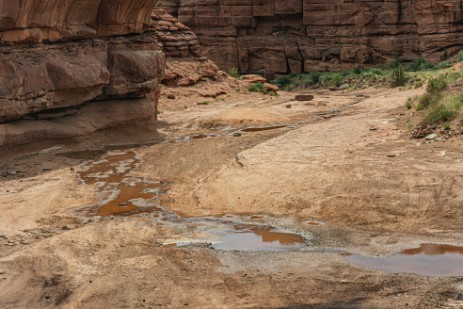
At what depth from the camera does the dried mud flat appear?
7844 millimetres

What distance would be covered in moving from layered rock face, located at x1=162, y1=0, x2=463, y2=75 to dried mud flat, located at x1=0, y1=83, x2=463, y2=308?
17085 millimetres

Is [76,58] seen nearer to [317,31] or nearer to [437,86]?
[437,86]

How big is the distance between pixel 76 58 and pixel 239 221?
7141mm

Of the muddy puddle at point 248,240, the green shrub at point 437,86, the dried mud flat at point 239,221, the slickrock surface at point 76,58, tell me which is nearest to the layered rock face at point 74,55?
the slickrock surface at point 76,58

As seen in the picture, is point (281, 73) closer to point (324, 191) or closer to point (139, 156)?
point (139, 156)

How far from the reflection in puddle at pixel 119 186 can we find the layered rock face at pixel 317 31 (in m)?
20.9

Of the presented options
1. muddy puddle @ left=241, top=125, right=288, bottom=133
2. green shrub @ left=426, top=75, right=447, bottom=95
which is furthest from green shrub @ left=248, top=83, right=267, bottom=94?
green shrub @ left=426, top=75, right=447, bottom=95

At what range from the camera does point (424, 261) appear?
877 cm

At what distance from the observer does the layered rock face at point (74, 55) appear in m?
14.3

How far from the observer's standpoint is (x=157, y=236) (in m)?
10.1

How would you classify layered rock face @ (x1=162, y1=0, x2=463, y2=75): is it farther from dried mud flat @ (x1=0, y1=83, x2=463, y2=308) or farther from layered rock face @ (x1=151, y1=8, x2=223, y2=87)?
dried mud flat @ (x1=0, y1=83, x2=463, y2=308)

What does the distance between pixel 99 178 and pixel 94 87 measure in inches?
141

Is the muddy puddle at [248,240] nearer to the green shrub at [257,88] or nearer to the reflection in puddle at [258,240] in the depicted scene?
the reflection in puddle at [258,240]

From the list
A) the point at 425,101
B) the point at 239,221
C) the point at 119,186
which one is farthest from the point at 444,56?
the point at 239,221
